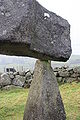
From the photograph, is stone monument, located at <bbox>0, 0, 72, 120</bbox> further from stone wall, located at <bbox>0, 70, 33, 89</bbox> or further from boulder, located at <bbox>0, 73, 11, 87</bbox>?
boulder, located at <bbox>0, 73, 11, 87</bbox>

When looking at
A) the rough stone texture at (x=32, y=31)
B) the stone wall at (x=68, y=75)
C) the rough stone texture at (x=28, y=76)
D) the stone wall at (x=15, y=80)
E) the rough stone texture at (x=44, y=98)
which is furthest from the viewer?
the rough stone texture at (x=28, y=76)

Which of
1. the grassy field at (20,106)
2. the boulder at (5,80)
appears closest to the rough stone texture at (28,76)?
the boulder at (5,80)

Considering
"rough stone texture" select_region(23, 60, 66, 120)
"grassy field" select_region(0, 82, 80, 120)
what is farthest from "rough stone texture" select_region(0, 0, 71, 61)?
"grassy field" select_region(0, 82, 80, 120)

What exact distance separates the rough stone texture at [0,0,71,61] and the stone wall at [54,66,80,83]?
10.2 meters

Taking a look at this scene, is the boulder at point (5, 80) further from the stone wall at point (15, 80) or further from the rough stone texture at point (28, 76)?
the rough stone texture at point (28, 76)

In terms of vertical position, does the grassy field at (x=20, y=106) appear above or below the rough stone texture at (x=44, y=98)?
below

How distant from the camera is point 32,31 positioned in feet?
21.4

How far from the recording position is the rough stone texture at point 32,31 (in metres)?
6.17

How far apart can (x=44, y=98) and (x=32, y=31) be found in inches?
80.7

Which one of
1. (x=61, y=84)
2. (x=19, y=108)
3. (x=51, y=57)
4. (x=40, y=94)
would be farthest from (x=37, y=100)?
(x=61, y=84)

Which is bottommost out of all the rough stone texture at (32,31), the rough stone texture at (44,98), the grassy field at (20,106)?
the grassy field at (20,106)

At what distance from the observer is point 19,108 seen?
11.5 metres

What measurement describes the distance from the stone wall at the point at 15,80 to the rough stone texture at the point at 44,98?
9.95 meters

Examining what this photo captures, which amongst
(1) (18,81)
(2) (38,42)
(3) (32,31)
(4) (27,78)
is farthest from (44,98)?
(4) (27,78)
